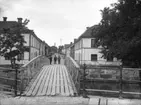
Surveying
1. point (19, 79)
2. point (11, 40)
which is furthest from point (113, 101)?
point (11, 40)

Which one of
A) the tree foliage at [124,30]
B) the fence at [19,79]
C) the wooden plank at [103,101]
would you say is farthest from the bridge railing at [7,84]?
the tree foliage at [124,30]

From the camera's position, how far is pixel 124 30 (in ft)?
64.1

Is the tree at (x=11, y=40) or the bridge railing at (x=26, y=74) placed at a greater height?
the tree at (x=11, y=40)

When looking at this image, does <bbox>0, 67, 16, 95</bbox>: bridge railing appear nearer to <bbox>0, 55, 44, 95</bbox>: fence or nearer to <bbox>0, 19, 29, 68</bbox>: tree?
<bbox>0, 55, 44, 95</bbox>: fence

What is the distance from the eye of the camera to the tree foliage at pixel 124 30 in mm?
17422

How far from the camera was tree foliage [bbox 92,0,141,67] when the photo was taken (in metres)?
17.4

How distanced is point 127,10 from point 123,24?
168cm

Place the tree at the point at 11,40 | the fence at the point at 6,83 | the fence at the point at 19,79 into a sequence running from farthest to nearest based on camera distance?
the tree at the point at 11,40, the fence at the point at 6,83, the fence at the point at 19,79

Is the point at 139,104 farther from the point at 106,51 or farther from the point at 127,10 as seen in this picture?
the point at 106,51

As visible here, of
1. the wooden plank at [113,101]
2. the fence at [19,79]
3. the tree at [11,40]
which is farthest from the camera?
the tree at [11,40]

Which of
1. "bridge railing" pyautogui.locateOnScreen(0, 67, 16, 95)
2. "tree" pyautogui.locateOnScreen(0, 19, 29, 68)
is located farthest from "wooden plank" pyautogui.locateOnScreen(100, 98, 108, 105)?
"tree" pyautogui.locateOnScreen(0, 19, 29, 68)

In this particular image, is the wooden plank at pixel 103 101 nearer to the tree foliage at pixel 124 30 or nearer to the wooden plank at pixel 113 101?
the wooden plank at pixel 113 101

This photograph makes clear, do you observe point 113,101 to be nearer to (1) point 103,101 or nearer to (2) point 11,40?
(1) point 103,101

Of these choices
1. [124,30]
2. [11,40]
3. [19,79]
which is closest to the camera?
[19,79]
